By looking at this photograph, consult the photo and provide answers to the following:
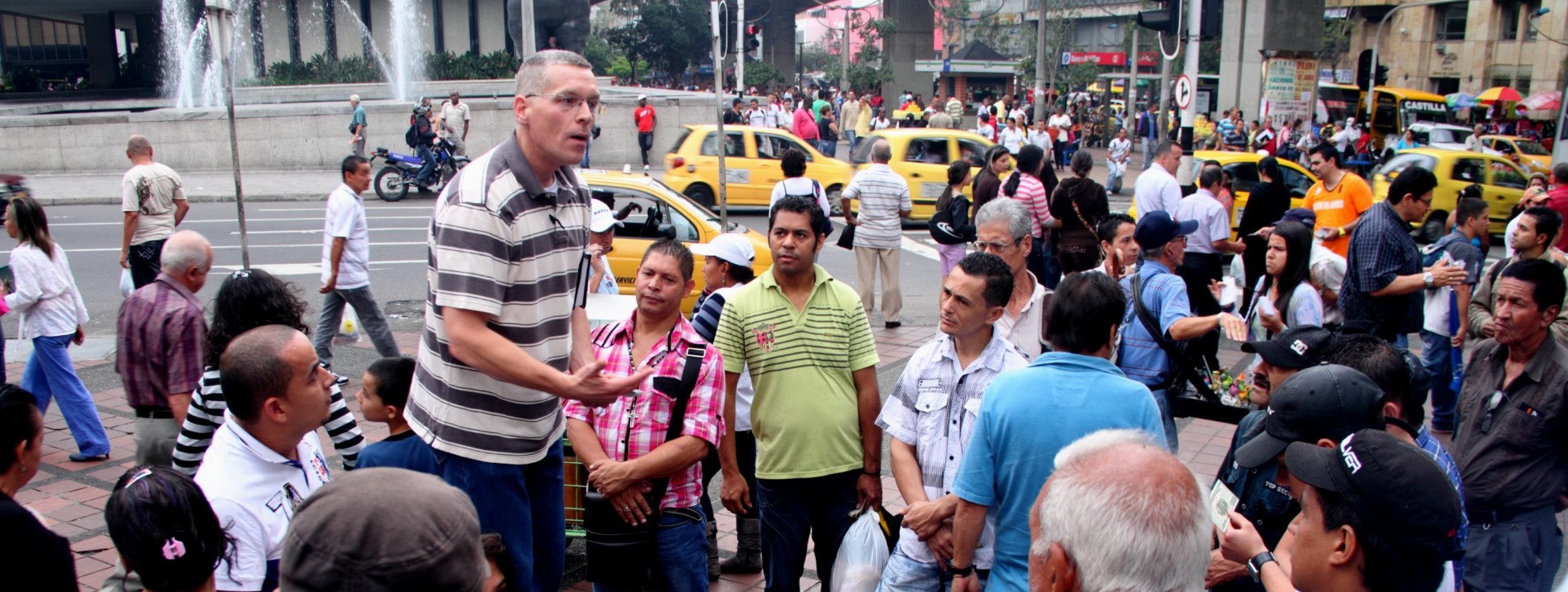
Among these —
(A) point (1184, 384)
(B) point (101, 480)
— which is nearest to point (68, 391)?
(B) point (101, 480)

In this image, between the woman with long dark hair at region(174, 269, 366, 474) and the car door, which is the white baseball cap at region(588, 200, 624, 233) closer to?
the woman with long dark hair at region(174, 269, 366, 474)

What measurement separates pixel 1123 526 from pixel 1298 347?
2.52 m

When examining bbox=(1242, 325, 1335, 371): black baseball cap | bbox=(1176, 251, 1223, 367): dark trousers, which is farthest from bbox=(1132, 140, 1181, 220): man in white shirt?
bbox=(1242, 325, 1335, 371): black baseball cap

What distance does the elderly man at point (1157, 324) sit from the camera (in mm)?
5266

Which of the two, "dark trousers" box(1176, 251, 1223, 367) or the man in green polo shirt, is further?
"dark trousers" box(1176, 251, 1223, 367)

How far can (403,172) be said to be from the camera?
20.7 metres

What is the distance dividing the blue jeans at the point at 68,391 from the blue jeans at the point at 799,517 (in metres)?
4.69

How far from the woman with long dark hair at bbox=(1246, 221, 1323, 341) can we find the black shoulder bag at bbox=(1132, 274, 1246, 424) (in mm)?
675

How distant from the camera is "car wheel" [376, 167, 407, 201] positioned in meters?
20.5

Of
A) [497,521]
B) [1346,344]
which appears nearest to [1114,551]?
[497,521]

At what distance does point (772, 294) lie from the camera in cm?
445

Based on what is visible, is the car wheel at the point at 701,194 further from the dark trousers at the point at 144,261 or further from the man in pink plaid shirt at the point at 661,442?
the man in pink plaid shirt at the point at 661,442

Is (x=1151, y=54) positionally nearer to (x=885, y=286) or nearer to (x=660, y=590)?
(x=885, y=286)

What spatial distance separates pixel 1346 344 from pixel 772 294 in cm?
206
